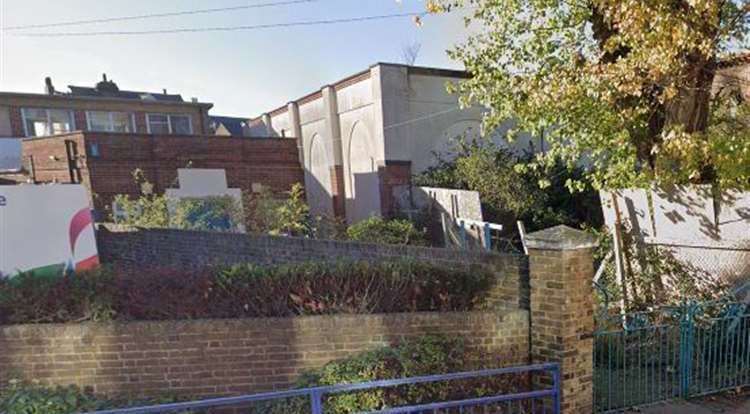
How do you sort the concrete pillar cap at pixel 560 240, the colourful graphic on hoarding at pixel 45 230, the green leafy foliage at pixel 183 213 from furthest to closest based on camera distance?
the green leafy foliage at pixel 183 213
the colourful graphic on hoarding at pixel 45 230
the concrete pillar cap at pixel 560 240

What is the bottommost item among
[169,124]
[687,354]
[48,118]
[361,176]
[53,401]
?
[687,354]

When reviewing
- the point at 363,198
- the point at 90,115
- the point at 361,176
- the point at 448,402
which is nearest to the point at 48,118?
the point at 90,115

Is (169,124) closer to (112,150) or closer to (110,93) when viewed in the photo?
(110,93)

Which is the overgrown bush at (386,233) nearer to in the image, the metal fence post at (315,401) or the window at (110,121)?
the metal fence post at (315,401)

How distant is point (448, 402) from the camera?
3545 mm

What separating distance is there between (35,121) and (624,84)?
24.8 metres

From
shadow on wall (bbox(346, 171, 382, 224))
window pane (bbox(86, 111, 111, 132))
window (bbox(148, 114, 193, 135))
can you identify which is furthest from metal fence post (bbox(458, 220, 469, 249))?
window pane (bbox(86, 111, 111, 132))

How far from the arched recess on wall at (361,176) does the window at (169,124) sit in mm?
11172

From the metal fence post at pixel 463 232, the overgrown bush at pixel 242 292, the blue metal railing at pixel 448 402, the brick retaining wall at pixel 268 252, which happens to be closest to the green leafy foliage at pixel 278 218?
the brick retaining wall at pixel 268 252

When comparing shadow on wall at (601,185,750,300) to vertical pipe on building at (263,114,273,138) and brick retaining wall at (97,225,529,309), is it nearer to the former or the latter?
brick retaining wall at (97,225,529,309)

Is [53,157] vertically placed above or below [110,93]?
below

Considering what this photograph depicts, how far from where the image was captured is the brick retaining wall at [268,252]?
4.29m

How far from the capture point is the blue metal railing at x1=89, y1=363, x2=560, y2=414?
3.17m

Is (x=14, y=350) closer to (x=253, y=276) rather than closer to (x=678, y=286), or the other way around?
(x=253, y=276)
